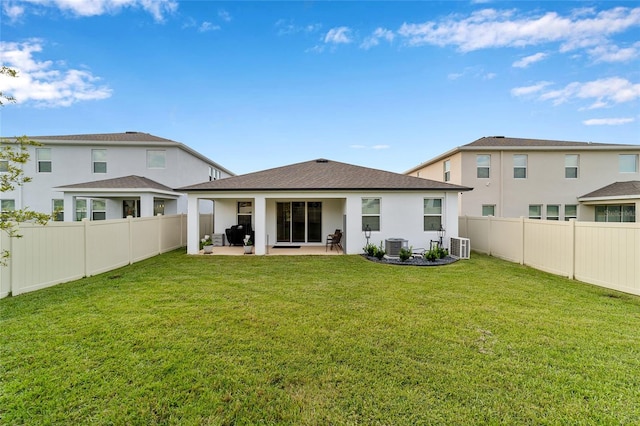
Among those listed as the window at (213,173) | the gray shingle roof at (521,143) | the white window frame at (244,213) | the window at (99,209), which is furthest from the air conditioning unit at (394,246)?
the window at (213,173)

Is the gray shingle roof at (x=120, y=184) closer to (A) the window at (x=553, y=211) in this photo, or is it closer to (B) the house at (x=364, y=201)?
(B) the house at (x=364, y=201)

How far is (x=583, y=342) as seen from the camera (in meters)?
3.79

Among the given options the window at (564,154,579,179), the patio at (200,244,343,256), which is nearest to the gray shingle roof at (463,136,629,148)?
the window at (564,154,579,179)

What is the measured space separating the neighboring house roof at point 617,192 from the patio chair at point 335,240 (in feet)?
46.3

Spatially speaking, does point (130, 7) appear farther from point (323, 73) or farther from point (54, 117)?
point (54, 117)

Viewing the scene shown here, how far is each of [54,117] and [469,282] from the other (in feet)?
75.0

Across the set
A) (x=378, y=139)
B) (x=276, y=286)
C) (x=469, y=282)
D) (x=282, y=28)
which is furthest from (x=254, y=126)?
(x=469, y=282)

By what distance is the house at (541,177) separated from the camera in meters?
15.3

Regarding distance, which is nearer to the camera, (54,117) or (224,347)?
(224,347)

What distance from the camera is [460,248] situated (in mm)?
10523

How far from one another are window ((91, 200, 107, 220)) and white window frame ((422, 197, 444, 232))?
57.7 feet

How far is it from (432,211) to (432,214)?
5.2 inches

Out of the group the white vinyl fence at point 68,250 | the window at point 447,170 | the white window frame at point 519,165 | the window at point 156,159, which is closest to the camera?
the white vinyl fence at point 68,250

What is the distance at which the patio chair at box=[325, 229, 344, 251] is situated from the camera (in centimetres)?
1241
